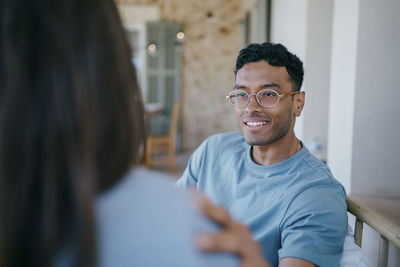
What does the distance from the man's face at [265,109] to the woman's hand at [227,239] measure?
95 cm

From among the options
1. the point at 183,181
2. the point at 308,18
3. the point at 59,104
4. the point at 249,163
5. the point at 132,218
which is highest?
the point at 308,18

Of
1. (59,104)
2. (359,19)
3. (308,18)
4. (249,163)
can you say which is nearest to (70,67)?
(59,104)

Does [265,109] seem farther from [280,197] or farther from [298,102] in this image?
[280,197]

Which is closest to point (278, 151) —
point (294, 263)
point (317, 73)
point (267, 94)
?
point (267, 94)

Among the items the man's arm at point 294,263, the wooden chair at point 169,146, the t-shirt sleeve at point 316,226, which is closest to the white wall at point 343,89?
the t-shirt sleeve at point 316,226

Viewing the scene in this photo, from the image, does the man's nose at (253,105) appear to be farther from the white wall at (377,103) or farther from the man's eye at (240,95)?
the white wall at (377,103)

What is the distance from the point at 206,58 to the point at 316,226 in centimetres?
643

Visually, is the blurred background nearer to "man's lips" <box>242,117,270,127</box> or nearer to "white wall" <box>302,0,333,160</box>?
"white wall" <box>302,0,333,160</box>

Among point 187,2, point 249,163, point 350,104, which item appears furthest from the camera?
point 187,2

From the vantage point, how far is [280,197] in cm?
125

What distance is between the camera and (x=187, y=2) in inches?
280

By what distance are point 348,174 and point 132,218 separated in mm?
1581

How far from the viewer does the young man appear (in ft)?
3.54

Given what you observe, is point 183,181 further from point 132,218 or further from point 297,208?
point 132,218
